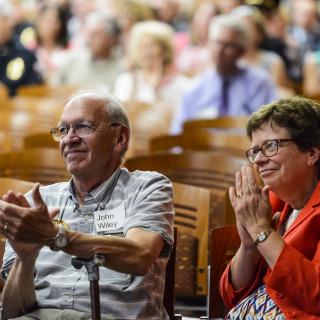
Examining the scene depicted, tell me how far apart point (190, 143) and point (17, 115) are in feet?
5.18

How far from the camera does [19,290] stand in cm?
354

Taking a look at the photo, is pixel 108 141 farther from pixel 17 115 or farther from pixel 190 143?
pixel 17 115

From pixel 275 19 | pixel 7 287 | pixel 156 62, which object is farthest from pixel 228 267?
pixel 275 19

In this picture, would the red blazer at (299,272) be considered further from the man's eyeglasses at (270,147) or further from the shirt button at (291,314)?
→ the man's eyeglasses at (270,147)

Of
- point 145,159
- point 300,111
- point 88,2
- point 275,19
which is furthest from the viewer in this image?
point 88,2

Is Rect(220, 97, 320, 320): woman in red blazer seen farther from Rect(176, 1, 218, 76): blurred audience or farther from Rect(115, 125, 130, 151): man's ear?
Rect(176, 1, 218, 76): blurred audience

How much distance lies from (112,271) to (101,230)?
139 millimetres

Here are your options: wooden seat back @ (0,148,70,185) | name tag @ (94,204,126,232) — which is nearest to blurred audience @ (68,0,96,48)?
wooden seat back @ (0,148,70,185)

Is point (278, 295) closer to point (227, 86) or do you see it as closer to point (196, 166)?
point (196, 166)

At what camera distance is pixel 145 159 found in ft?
17.3

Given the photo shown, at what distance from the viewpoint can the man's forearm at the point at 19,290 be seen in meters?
3.50

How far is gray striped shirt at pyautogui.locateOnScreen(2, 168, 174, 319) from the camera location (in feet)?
11.5


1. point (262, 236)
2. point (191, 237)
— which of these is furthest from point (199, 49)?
point (262, 236)

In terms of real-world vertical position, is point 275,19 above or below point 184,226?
above
